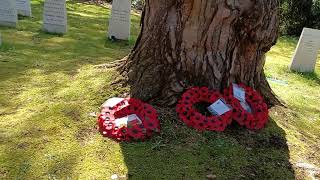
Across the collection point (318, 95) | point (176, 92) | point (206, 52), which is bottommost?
point (318, 95)

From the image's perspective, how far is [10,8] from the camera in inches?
387

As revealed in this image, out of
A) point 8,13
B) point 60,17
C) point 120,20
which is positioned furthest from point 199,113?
point 8,13

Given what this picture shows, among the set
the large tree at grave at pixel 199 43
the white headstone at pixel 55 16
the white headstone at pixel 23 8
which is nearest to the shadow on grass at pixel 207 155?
the large tree at grave at pixel 199 43

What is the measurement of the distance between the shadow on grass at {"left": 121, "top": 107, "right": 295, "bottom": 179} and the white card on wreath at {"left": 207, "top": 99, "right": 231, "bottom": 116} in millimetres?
235

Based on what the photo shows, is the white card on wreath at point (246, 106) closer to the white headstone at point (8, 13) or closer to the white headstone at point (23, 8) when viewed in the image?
the white headstone at point (8, 13)

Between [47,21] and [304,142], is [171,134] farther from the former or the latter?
[47,21]

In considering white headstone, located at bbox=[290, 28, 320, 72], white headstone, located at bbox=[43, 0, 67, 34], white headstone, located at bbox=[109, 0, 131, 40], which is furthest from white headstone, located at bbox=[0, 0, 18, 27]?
white headstone, located at bbox=[290, 28, 320, 72]

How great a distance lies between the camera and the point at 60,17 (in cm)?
977

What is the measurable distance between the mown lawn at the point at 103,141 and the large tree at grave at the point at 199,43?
371 millimetres

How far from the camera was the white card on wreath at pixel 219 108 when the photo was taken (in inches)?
180

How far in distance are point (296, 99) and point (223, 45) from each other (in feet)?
8.94

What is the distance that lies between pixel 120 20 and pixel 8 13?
267 cm

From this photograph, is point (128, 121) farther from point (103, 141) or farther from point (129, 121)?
point (103, 141)

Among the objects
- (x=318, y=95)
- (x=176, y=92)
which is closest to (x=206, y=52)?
(x=176, y=92)
